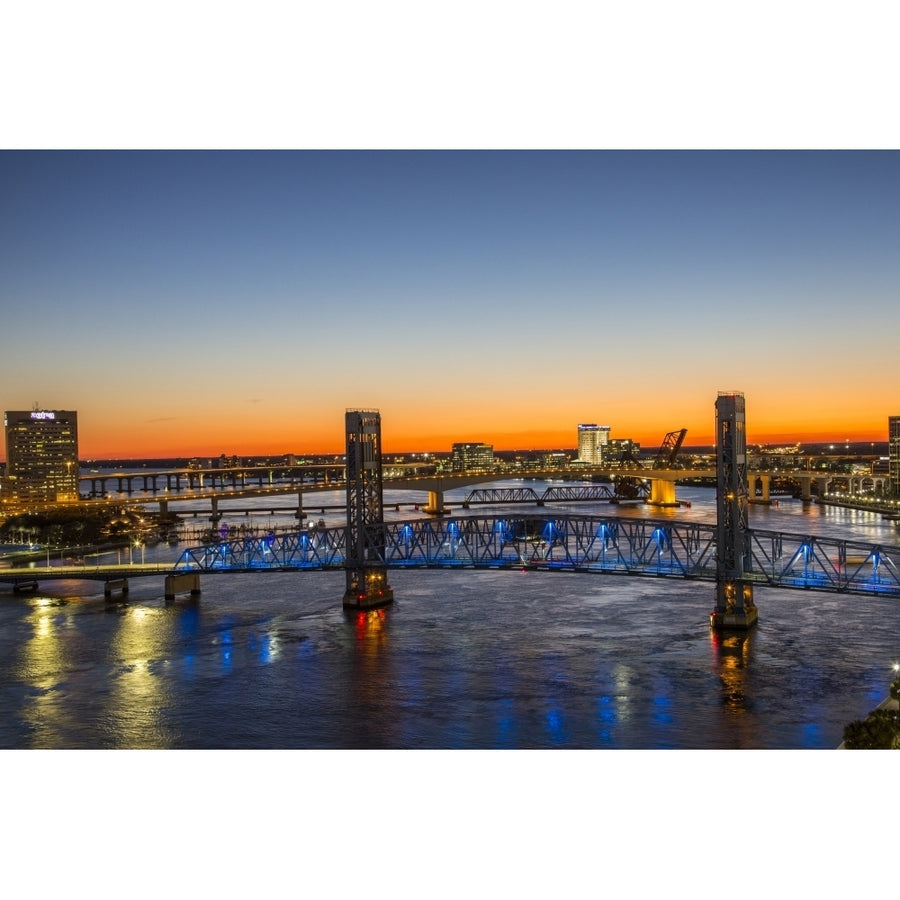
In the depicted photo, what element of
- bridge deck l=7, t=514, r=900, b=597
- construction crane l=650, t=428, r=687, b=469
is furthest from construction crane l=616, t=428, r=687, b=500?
bridge deck l=7, t=514, r=900, b=597

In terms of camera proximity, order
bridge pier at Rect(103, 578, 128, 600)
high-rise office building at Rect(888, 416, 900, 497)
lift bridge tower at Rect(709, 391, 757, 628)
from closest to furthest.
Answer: lift bridge tower at Rect(709, 391, 757, 628) → bridge pier at Rect(103, 578, 128, 600) → high-rise office building at Rect(888, 416, 900, 497)

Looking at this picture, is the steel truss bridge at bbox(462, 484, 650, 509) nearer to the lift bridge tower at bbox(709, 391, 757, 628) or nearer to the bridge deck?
the bridge deck

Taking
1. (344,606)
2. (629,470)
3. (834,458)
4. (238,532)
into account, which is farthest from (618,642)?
(834,458)

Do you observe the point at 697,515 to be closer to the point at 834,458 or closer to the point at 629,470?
the point at 629,470

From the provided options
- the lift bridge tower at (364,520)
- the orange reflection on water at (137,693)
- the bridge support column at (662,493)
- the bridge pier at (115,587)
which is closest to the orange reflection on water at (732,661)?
the orange reflection on water at (137,693)

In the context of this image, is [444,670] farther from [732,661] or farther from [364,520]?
[364,520]

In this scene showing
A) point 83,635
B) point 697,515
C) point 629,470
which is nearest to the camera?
point 83,635
